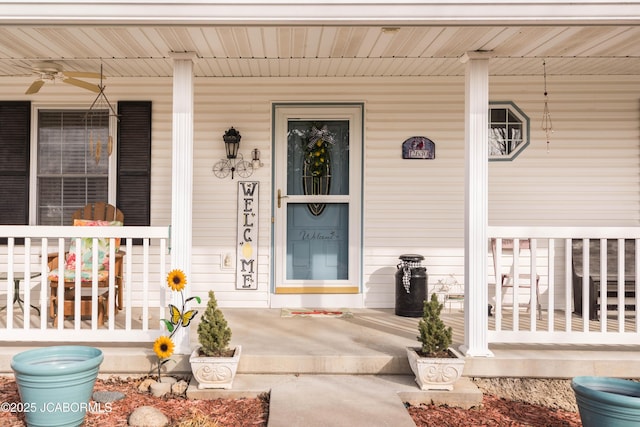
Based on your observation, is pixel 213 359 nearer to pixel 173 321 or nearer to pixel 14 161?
pixel 173 321

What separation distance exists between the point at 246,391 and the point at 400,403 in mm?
1045

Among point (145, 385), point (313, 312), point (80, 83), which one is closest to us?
point (145, 385)

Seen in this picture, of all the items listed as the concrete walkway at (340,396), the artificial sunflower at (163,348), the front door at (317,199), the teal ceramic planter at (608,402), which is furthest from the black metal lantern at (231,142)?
the teal ceramic planter at (608,402)

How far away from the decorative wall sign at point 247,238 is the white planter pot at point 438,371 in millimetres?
2481

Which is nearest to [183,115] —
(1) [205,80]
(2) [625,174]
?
(1) [205,80]

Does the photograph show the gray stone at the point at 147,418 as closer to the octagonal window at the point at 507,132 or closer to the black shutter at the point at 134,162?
the black shutter at the point at 134,162

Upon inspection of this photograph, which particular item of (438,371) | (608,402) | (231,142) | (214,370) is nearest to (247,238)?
(231,142)

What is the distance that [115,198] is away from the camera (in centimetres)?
547

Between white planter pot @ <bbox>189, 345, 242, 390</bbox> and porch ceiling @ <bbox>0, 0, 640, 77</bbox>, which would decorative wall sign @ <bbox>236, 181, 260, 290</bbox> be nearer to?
porch ceiling @ <bbox>0, 0, 640, 77</bbox>

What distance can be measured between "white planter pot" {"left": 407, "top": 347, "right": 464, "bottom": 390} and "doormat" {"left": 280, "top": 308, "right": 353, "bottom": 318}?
5.50 ft

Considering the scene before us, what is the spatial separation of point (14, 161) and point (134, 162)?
49.7 inches

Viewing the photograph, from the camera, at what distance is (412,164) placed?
5531mm

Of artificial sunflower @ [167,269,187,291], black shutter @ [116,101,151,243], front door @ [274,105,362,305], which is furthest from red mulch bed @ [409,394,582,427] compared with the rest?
black shutter @ [116,101,151,243]

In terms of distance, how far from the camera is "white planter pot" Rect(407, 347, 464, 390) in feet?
11.4
